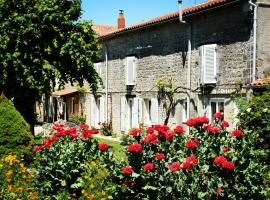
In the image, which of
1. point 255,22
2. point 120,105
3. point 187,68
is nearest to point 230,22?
point 255,22

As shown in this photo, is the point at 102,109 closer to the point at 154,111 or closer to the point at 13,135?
the point at 154,111

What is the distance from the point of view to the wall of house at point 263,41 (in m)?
12.7

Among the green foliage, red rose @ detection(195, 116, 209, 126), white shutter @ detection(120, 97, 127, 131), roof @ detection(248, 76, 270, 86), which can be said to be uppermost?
roof @ detection(248, 76, 270, 86)

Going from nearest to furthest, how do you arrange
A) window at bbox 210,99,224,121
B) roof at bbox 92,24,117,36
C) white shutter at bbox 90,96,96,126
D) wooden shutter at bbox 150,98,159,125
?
window at bbox 210,99,224,121 → wooden shutter at bbox 150,98,159,125 → white shutter at bbox 90,96,96,126 → roof at bbox 92,24,117,36

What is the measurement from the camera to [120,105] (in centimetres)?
2092

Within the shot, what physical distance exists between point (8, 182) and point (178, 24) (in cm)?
1116

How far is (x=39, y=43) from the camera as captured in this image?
14969 mm

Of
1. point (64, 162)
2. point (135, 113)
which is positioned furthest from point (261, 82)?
point (135, 113)

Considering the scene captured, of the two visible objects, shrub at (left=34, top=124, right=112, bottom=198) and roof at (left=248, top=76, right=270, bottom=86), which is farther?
roof at (left=248, top=76, right=270, bottom=86)

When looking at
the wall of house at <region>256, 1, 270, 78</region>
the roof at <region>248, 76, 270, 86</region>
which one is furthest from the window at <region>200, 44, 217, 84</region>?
the roof at <region>248, 76, 270, 86</region>

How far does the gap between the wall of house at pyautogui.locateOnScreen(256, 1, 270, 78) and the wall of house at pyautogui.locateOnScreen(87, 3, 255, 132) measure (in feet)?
1.12

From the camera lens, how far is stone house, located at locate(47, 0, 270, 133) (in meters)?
12.9

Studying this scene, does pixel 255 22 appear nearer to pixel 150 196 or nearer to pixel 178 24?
pixel 178 24

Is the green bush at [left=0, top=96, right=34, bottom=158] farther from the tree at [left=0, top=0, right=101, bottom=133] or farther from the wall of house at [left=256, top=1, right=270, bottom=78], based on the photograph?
the wall of house at [left=256, top=1, right=270, bottom=78]
